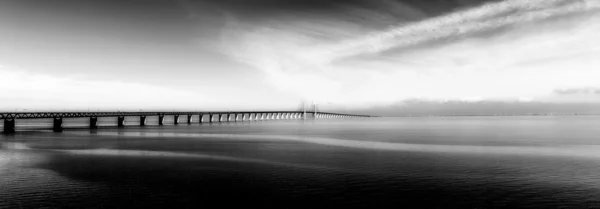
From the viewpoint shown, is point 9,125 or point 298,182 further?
point 9,125

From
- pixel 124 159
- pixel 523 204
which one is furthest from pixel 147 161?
pixel 523 204

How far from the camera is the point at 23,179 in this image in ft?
94.3

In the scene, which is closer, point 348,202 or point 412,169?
point 348,202

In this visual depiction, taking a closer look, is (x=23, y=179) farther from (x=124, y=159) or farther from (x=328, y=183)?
(x=328, y=183)

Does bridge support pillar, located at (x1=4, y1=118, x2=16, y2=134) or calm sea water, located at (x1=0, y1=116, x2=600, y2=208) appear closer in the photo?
calm sea water, located at (x1=0, y1=116, x2=600, y2=208)

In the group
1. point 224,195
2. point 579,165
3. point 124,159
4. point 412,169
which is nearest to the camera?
point 224,195

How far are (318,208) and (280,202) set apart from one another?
2350 mm

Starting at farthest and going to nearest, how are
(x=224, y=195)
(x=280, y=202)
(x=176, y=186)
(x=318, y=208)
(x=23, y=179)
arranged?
(x=23, y=179)
(x=176, y=186)
(x=224, y=195)
(x=280, y=202)
(x=318, y=208)

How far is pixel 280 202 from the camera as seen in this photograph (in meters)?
21.6

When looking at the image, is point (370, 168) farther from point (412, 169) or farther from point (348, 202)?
point (348, 202)

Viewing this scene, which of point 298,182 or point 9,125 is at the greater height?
point 9,125

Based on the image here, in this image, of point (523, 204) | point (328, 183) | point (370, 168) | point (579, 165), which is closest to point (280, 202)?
point (328, 183)

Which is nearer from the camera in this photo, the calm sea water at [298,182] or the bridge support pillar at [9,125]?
the calm sea water at [298,182]

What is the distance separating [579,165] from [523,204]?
73.1 feet
